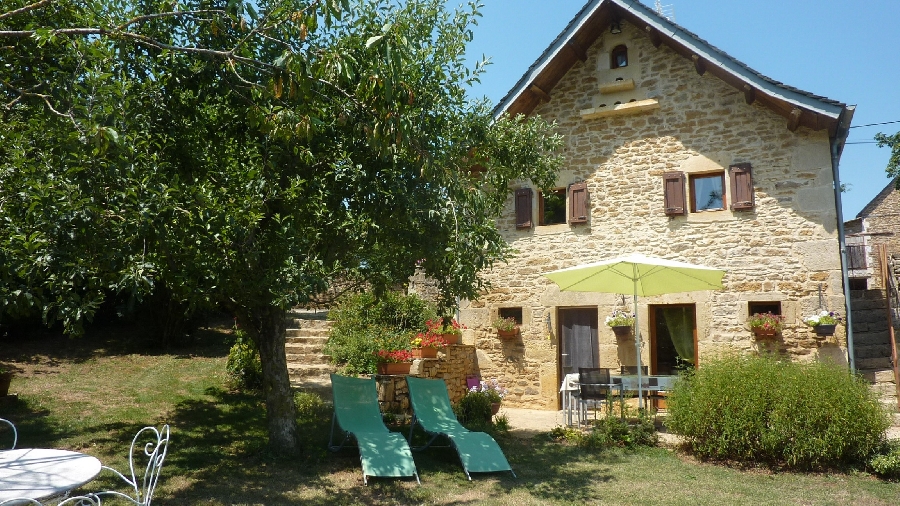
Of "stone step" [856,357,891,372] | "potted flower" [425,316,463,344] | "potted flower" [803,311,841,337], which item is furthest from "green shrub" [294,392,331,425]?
"stone step" [856,357,891,372]

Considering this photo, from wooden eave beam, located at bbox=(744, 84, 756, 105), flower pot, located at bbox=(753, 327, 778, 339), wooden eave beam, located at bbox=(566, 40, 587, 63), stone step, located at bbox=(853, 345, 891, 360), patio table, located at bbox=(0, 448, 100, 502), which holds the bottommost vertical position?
patio table, located at bbox=(0, 448, 100, 502)

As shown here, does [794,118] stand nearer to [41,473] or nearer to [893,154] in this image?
[41,473]

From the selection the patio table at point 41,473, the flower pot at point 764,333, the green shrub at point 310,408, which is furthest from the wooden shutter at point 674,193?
the patio table at point 41,473

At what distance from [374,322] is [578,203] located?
4.13m

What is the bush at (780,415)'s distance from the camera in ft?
20.8

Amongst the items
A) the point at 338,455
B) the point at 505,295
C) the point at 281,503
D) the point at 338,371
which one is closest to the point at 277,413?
the point at 338,455

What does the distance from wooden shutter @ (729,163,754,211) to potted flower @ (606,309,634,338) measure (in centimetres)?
230

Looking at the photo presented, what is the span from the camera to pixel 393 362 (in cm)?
917

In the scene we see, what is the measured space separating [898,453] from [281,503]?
18.7 ft

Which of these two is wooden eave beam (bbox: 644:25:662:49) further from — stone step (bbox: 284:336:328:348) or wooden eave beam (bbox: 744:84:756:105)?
stone step (bbox: 284:336:328:348)

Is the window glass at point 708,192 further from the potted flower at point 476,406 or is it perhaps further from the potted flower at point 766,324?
the potted flower at point 476,406

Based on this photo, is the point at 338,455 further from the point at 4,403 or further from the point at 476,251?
the point at 4,403

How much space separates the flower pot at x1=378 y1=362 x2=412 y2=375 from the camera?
9.13m

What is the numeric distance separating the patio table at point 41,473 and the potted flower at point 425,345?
627 cm
